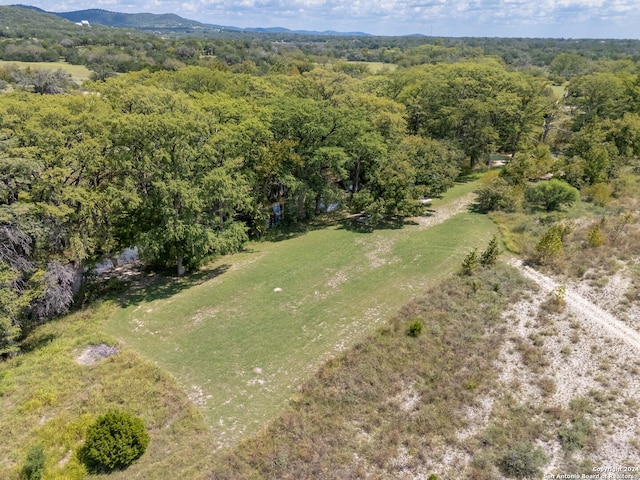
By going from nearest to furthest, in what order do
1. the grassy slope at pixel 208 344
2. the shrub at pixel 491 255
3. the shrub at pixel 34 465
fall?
the shrub at pixel 34 465
the grassy slope at pixel 208 344
the shrub at pixel 491 255

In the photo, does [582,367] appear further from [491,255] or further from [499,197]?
[499,197]

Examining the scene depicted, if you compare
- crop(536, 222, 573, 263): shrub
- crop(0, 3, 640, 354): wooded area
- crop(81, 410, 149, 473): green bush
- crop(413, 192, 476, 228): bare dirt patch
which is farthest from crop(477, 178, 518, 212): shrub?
crop(81, 410, 149, 473): green bush

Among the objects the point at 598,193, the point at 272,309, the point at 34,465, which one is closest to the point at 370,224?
the point at 272,309

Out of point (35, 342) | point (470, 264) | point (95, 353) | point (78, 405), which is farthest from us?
point (470, 264)

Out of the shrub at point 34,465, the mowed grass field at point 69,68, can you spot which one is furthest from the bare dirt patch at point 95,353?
the mowed grass field at point 69,68

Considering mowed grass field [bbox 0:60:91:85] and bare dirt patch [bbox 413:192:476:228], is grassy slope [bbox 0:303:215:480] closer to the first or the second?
bare dirt patch [bbox 413:192:476:228]

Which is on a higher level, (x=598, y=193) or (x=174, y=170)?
(x=174, y=170)

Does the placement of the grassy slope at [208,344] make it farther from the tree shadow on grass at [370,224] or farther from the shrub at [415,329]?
the tree shadow on grass at [370,224]

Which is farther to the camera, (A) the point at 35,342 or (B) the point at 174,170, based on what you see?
(B) the point at 174,170
